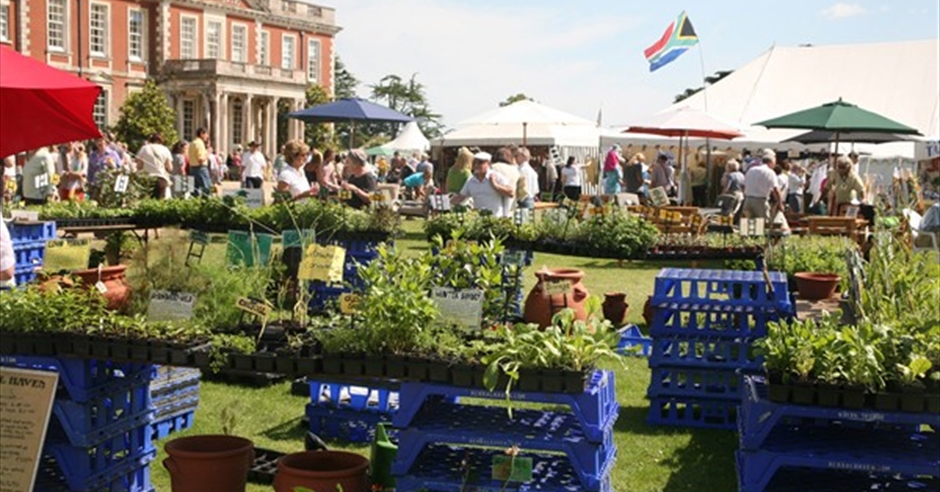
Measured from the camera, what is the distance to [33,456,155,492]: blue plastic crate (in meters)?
4.25

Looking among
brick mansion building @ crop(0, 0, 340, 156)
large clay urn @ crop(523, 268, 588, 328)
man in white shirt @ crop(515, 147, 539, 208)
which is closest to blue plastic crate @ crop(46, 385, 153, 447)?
large clay urn @ crop(523, 268, 588, 328)

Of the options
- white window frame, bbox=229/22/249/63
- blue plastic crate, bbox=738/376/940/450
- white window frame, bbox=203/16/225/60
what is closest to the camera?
blue plastic crate, bbox=738/376/940/450

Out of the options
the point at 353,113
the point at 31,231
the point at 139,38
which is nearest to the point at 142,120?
the point at 139,38

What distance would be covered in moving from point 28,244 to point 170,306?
5358 millimetres

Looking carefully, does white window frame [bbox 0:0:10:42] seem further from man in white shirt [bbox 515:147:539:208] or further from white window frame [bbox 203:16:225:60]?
man in white shirt [bbox 515:147:539:208]

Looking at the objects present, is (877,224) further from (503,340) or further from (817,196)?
(817,196)

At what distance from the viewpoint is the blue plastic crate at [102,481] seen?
4246 millimetres

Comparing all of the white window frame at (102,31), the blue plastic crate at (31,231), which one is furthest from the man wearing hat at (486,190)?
the white window frame at (102,31)

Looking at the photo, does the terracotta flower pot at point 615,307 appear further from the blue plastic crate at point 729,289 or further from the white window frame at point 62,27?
the white window frame at point 62,27

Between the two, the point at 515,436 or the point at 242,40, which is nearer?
the point at 515,436

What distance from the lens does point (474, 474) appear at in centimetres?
387

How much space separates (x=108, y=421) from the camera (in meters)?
4.31

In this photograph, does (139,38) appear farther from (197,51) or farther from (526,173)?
(526,173)

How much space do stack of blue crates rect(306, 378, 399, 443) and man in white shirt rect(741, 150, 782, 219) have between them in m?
8.93
